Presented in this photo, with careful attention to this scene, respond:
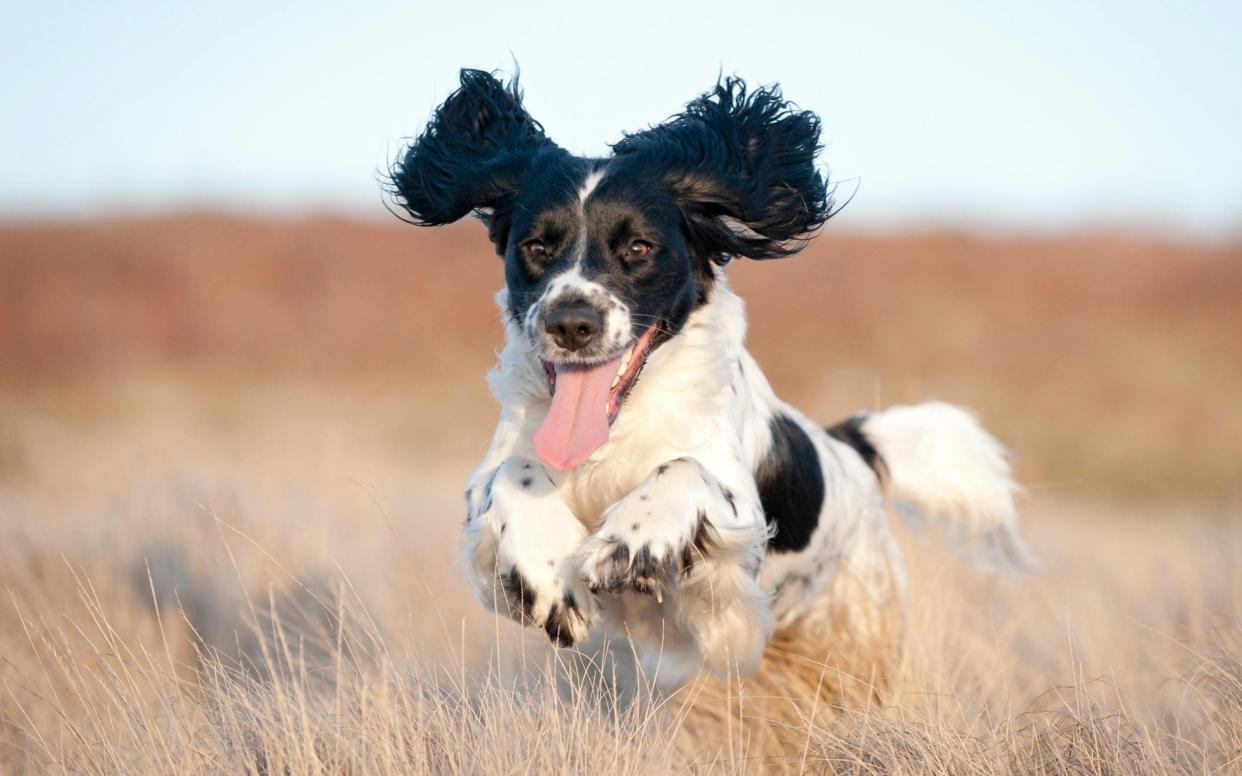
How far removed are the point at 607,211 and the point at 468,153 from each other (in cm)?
88

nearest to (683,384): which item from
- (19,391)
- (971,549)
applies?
(971,549)

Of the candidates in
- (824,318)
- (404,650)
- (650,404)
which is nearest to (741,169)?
(650,404)

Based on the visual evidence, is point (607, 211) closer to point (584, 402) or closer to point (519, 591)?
point (584, 402)

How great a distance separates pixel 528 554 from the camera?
3.43 m

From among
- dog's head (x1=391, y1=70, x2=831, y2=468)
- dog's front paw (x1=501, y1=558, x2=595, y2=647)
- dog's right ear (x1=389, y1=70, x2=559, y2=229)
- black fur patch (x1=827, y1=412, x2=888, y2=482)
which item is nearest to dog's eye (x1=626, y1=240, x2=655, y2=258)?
dog's head (x1=391, y1=70, x2=831, y2=468)

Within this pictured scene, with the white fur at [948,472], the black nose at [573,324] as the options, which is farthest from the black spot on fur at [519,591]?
the white fur at [948,472]

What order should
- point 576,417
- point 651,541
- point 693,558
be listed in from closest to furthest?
1. point 651,541
2. point 693,558
3. point 576,417

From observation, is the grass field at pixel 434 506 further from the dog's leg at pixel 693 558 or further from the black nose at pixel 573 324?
the black nose at pixel 573 324

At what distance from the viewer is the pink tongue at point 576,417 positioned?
3.61 meters

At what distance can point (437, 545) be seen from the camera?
6898 mm

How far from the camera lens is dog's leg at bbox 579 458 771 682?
3369mm

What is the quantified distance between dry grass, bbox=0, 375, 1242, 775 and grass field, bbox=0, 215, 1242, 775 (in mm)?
22

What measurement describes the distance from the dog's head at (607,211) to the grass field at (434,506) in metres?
0.70

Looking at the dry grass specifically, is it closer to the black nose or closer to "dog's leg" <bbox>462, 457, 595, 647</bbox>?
"dog's leg" <bbox>462, 457, 595, 647</bbox>
